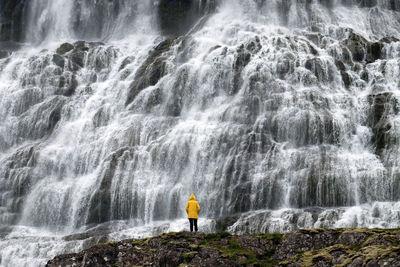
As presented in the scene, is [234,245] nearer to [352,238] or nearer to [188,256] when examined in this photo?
[188,256]

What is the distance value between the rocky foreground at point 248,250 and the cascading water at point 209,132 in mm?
10404

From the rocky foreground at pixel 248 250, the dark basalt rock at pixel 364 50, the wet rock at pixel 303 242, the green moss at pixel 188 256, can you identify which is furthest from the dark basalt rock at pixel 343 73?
the green moss at pixel 188 256

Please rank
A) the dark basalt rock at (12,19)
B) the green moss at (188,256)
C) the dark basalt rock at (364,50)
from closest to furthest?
the green moss at (188,256) < the dark basalt rock at (364,50) < the dark basalt rock at (12,19)

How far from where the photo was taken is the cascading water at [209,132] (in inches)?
1308

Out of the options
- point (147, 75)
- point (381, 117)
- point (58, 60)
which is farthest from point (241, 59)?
point (58, 60)

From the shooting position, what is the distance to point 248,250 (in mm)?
19938

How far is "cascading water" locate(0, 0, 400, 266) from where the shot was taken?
33219 mm

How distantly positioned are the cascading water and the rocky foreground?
10.4 meters

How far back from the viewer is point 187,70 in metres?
45.9

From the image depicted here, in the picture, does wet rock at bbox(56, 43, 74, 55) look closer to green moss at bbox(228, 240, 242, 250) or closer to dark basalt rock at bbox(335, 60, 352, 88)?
dark basalt rock at bbox(335, 60, 352, 88)

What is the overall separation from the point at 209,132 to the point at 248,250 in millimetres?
19775

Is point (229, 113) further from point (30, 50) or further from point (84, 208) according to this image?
point (30, 50)

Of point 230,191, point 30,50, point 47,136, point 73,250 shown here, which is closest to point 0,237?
point 73,250

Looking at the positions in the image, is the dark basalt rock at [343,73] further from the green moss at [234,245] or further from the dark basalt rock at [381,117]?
the green moss at [234,245]
